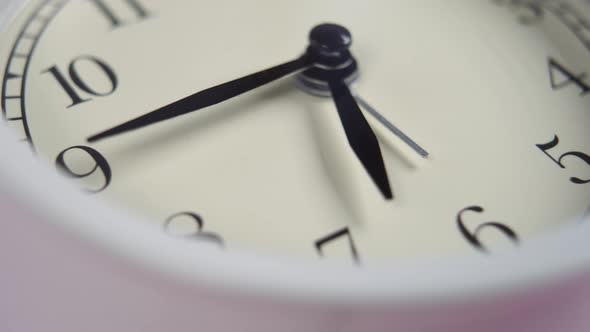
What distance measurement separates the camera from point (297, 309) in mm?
554

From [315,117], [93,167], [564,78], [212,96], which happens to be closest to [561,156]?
[564,78]

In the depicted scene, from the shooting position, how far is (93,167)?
723 millimetres

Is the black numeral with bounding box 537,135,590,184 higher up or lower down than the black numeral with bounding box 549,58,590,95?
lower down

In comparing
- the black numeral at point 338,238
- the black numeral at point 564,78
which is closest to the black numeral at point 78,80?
the black numeral at point 338,238

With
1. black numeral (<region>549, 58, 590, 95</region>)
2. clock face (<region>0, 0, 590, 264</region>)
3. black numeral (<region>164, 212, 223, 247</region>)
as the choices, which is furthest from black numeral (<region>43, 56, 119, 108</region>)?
black numeral (<region>549, 58, 590, 95</region>)

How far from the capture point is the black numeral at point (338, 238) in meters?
0.68

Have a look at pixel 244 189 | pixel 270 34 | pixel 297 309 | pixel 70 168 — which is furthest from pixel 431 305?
pixel 270 34

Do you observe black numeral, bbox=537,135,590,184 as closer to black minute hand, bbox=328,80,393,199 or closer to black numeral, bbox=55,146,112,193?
black minute hand, bbox=328,80,393,199

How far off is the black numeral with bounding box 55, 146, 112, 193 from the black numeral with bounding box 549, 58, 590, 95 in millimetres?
558

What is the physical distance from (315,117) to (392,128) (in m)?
0.09

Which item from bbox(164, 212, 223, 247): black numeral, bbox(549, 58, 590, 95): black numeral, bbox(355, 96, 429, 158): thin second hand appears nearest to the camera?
bbox(164, 212, 223, 247): black numeral

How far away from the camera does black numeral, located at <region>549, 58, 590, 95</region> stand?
35.5 inches

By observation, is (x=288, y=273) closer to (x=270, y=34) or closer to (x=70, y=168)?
(x=70, y=168)

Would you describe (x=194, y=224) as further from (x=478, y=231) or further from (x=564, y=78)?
(x=564, y=78)
